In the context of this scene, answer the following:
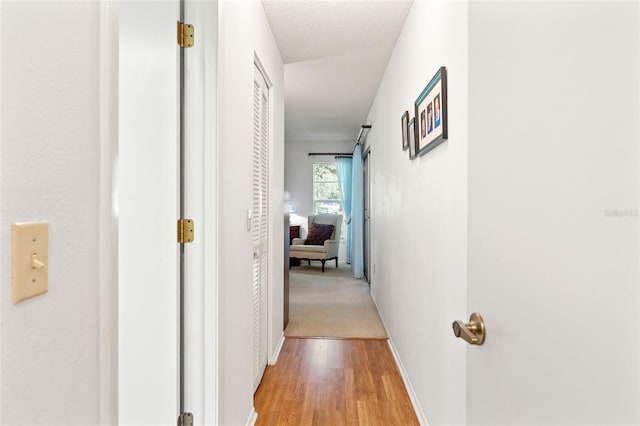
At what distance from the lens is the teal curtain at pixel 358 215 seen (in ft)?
22.1

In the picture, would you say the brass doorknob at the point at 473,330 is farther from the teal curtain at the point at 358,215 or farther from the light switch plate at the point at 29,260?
the teal curtain at the point at 358,215

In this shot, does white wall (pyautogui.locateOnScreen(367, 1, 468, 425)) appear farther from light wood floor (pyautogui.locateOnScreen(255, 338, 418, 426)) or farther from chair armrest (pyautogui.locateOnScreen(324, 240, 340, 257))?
chair armrest (pyautogui.locateOnScreen(324, 240, 340, 257))

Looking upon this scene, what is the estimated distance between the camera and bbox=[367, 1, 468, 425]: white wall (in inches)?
61.8

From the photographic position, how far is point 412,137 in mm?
2434

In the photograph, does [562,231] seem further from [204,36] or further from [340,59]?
[340,59]

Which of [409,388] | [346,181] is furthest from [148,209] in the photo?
[346,181]

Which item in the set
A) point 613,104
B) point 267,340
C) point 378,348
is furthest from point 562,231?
point 378,348

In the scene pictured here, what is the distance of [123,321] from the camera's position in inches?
58.7

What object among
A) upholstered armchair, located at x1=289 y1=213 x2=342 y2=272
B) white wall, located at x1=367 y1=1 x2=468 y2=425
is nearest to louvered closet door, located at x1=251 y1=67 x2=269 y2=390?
white wall, located at x1=367 y1=1 x2=468 y2=425

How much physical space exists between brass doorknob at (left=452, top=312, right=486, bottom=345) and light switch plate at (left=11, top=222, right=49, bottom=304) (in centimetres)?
79

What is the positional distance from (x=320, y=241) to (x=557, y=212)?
6854 mm

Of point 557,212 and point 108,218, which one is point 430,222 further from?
point 108,218

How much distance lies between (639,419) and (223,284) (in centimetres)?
139

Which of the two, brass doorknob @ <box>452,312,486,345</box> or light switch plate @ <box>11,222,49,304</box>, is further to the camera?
brass doorknob @ <box>452,312,486,345</box>
